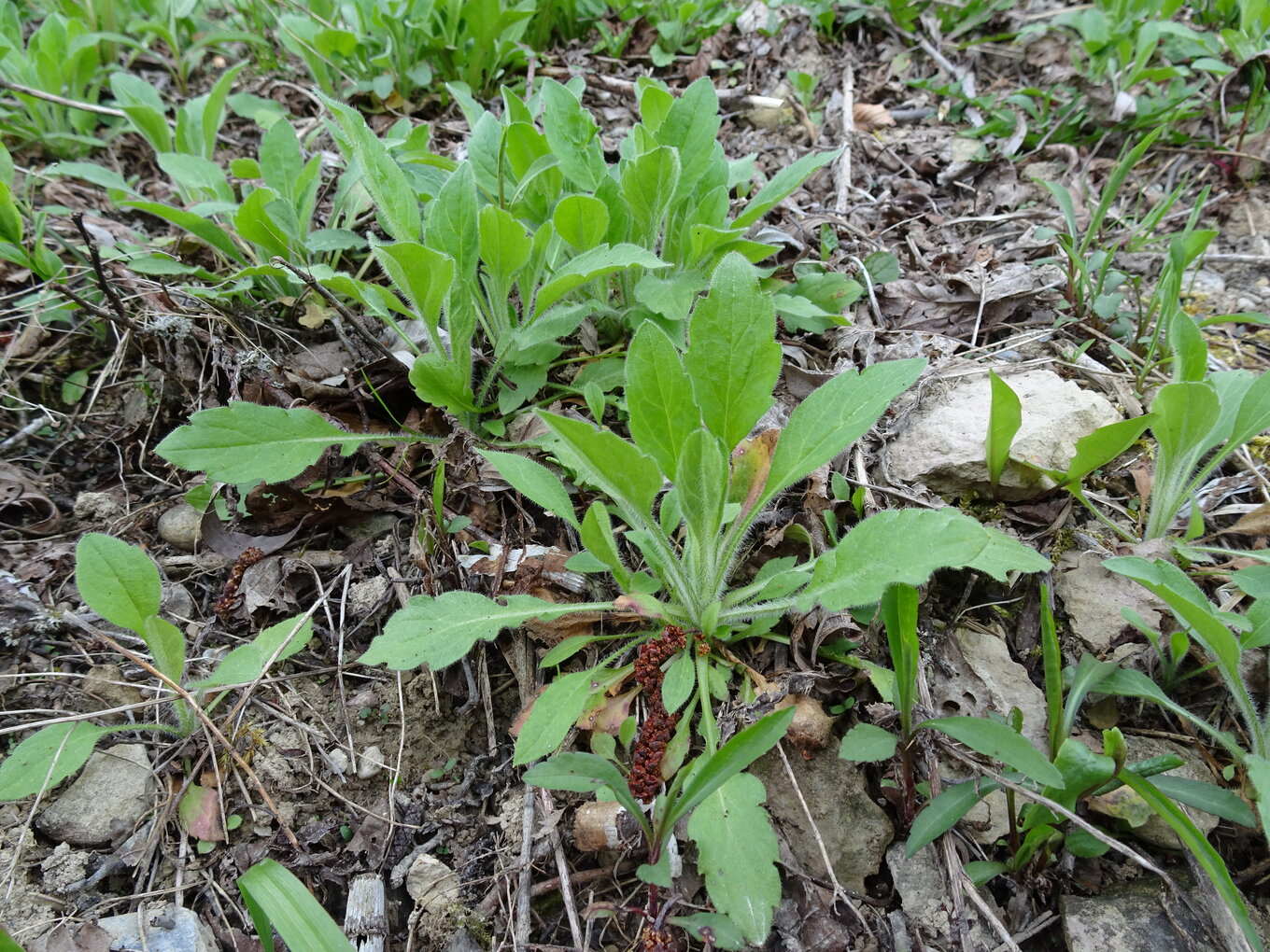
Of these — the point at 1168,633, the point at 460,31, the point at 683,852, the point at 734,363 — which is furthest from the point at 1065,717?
the point at 460,31

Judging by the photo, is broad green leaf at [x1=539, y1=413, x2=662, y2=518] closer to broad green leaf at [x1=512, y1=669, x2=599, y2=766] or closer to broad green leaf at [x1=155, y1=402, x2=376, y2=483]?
broad green leaf at [x1=512, y1=669, x2=599, y2=766]

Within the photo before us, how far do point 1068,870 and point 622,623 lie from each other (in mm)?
1078

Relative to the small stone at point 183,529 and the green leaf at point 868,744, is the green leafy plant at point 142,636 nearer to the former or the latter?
the small stone at point 183,529

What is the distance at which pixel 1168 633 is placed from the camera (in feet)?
5.20

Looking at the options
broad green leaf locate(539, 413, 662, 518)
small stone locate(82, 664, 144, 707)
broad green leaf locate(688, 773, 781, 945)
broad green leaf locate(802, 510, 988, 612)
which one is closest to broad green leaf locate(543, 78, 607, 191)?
broad green leaf locate(539, 413, 662, 518)

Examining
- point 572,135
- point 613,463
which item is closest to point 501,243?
point 572,135

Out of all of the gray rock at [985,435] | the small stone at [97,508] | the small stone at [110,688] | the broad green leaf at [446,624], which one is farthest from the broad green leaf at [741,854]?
the small stone at [97,508]

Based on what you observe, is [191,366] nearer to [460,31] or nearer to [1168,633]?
[460,31]

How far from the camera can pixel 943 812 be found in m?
1.32

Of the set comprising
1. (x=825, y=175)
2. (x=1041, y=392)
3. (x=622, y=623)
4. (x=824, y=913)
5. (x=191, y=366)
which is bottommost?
(x=824, y=913)

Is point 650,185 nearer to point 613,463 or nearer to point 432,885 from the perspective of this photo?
point 613,463

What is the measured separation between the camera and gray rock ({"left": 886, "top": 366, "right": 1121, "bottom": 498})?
73.5 inches

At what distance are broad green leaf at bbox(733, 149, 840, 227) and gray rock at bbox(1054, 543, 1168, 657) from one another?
51.5 inches

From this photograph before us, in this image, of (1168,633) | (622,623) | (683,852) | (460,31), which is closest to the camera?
(683,852)
